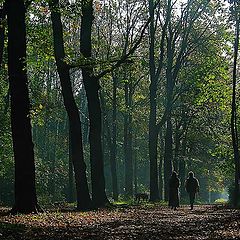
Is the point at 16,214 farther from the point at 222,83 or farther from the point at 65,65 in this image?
the point at 222,83

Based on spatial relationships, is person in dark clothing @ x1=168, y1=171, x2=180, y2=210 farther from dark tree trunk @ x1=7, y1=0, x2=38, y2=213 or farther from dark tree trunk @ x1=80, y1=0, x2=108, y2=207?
dark tree trunk @ x1=7, y1=0, x2=38, y2=213

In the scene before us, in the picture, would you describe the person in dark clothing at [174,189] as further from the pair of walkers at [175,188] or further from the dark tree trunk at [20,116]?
the dark tree trunk at [20,116]

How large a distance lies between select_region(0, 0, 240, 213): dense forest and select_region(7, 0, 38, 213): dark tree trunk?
0.03 meters

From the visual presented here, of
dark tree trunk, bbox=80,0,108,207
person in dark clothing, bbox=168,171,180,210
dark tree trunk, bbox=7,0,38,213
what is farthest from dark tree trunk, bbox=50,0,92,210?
person in dark clothing, bbox=168,171,180,210

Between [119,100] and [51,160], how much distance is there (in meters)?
12.4

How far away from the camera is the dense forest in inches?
654

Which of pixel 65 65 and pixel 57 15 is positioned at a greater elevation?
pixel 57 15

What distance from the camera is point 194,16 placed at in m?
37.5

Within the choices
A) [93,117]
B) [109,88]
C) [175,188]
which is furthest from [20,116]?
[109,88]

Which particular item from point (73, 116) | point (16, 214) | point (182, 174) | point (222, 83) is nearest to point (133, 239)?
point (16, 214)

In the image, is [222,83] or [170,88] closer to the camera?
[222,83]

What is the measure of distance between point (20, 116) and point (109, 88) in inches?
1292

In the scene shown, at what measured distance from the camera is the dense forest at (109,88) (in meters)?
16.6

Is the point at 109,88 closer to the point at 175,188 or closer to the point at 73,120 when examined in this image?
the point at 175,188
